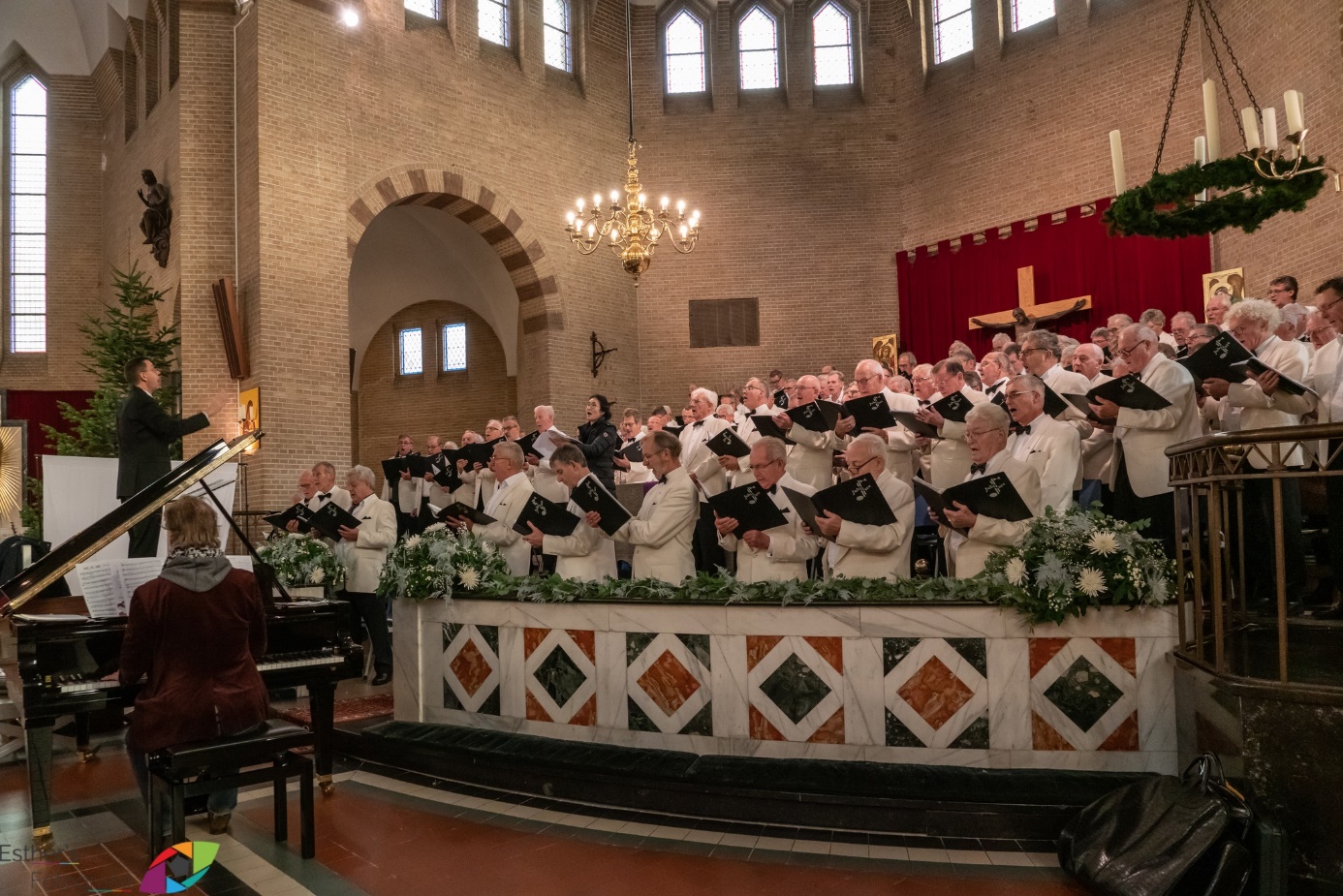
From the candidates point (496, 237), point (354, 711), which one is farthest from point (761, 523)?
point (496, 237)

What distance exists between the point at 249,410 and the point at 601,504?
8221 millimetres

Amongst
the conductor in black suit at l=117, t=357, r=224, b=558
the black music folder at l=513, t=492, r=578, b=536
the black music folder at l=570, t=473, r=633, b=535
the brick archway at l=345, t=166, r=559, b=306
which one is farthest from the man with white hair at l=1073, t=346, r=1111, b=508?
the brick archway at l=345, t=166, r=559, b=306

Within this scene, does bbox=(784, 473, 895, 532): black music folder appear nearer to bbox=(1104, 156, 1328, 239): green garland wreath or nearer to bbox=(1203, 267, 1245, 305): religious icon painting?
bbox=(1104, 156, 1328, 239): green garland wreath

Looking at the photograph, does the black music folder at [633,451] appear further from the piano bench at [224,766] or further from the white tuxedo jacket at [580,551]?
the piano bench at [224,766]

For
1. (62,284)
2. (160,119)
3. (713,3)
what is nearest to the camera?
(160,119)

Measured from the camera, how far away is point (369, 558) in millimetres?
8938

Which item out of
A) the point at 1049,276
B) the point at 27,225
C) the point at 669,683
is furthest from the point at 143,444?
the point at 27,225

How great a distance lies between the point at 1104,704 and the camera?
493cm

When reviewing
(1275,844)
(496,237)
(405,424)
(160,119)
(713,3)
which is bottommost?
(1275,844)

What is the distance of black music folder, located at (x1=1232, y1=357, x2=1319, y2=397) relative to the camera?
555 centimetres

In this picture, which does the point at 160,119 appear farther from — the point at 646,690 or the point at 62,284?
the point at 646,690

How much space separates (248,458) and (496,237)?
219 inches

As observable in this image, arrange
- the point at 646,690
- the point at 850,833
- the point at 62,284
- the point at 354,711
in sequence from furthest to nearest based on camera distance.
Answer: the point at 62,284 → the point at 354,711 → the point at 646,690 → the point at 850,833

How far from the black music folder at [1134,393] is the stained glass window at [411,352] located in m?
16.1
